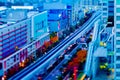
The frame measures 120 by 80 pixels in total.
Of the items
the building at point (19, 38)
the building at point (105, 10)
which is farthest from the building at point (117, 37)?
the building at point (105, 10)

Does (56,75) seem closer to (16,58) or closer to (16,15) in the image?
(16,58)

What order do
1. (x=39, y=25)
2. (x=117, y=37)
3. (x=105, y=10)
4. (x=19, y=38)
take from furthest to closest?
(x=105, y=10) → (x=39, y=25) → (x=19, y=38) → (x=117, y=37)

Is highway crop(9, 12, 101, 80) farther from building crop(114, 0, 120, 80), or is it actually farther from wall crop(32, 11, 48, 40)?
building crop(114, 0, 120, 80)

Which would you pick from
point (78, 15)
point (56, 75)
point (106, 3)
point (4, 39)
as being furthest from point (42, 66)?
point (78, 15)

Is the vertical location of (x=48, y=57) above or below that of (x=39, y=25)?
below

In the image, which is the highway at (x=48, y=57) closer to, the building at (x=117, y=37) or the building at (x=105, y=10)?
the building at (x=105, y=10)

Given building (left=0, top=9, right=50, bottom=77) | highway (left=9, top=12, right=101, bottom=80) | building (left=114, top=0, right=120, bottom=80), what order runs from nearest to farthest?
1. building (left=114, top=0, right=120, bottom=80)
2. highway (left=9, top=12, right=101, bottom=80)
3. building (left=0, top=9, right=50, bottom=77)

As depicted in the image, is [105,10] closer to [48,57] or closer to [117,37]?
[48,57]

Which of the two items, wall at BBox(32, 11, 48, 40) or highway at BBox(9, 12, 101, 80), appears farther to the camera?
wall at BBox(32, 11, 48, 40)

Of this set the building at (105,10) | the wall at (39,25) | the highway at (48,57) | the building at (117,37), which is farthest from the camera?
the building at (105,10)

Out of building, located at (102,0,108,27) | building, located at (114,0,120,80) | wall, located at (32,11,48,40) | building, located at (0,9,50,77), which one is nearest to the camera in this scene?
building, located at (114,0,120,80)

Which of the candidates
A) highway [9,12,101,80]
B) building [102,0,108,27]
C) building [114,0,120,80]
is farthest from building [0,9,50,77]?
building [114,0,120,80]

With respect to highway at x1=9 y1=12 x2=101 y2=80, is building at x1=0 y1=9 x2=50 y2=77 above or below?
above

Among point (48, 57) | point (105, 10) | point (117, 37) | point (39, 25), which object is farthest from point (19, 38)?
point (117, 37)
